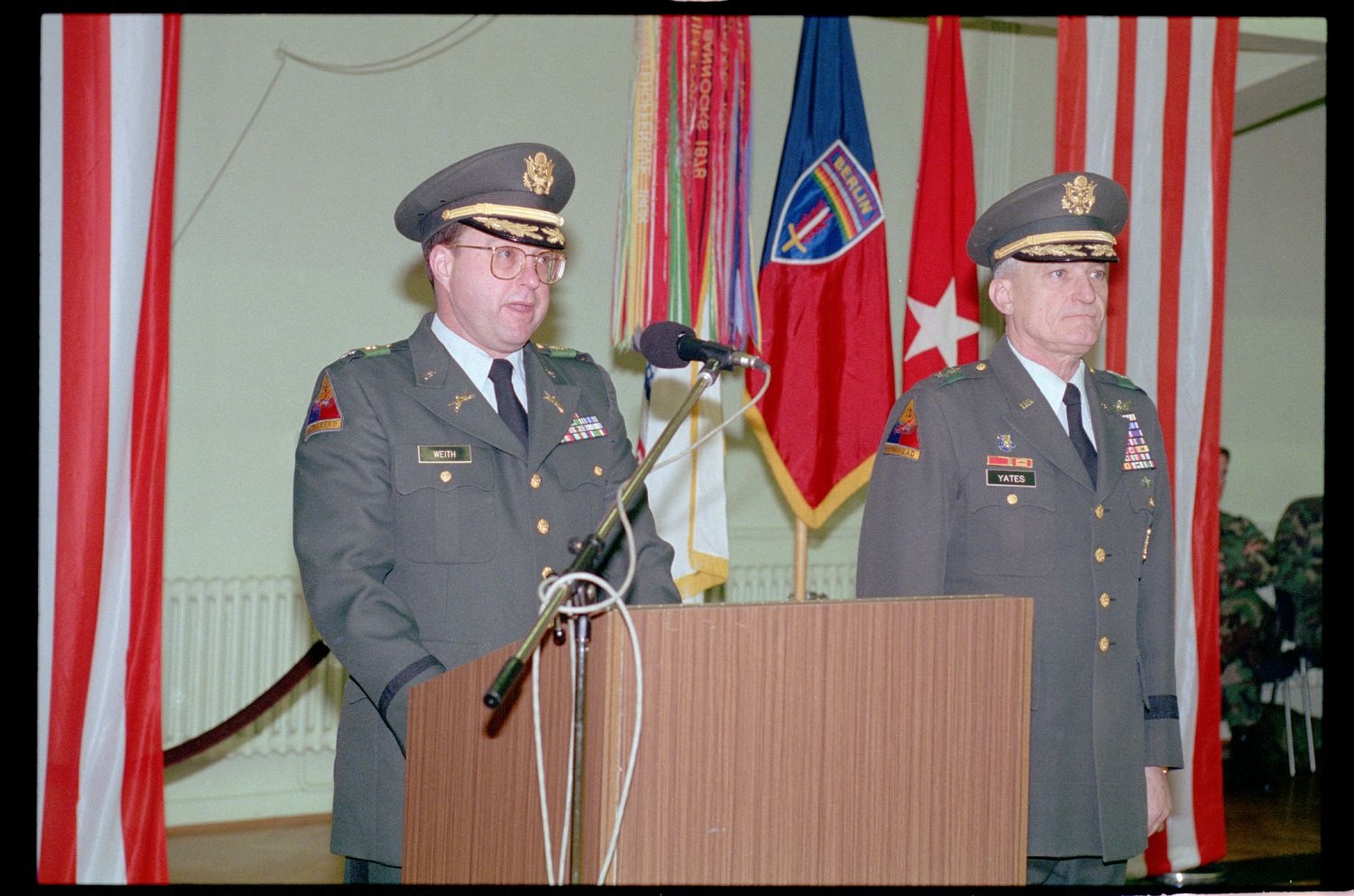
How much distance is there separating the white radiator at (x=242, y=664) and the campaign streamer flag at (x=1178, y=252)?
1.20 meters

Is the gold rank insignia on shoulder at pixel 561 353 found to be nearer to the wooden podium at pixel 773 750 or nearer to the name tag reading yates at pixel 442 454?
the name tag reading yates at pixel 442 454

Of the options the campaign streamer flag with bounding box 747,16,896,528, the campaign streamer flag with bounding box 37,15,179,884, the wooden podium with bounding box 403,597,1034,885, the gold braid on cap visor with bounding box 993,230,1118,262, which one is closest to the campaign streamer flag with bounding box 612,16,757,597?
the campaign streamer flag with bounding box 747,16,896,528

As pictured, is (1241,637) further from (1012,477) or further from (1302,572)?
(1012,477)

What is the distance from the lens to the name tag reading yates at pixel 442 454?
213cm

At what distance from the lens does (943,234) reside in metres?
4.20

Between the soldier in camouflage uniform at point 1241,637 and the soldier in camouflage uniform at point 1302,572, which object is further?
the soldier in camouflage uniform at point 1302,572

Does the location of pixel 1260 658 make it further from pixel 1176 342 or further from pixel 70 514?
pixel 70 514

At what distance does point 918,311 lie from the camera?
4191mm

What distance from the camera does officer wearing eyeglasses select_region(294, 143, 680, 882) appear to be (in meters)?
2.02

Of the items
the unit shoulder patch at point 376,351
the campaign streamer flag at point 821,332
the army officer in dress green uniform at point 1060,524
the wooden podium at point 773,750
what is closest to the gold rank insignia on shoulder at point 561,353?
the unit shoulder patch at point 376,351

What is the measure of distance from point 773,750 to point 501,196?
116 cm

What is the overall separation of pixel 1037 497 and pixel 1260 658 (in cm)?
352

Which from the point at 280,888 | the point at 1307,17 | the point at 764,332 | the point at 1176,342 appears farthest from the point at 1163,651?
the point at 1307,17

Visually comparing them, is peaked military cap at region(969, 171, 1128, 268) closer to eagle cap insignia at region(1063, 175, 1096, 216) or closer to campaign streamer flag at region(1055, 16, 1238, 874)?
eagle cap insignia at region(1063, 175, 1096, 216)
